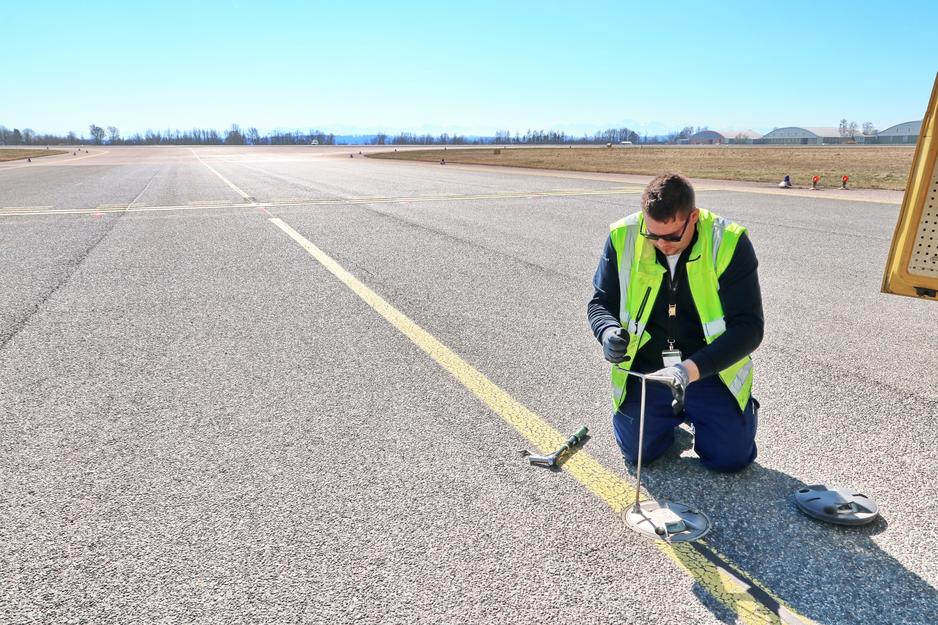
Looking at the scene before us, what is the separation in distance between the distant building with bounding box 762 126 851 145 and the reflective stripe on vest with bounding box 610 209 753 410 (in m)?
158

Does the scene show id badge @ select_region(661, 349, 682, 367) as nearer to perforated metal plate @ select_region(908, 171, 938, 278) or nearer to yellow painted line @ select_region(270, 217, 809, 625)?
yellow painted line @ select_region(270, 217, 809, 625)

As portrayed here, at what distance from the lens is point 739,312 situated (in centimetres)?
263

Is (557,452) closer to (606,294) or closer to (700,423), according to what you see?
(700,423)

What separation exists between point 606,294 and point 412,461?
48.4 inches

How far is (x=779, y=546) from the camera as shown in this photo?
2270 millimetres

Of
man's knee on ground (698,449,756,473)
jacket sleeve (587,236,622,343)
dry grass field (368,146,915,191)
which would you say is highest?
jacket sleeve (587,236,622,343)

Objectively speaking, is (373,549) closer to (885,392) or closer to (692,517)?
(692,517)

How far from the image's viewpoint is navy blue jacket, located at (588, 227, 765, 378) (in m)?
2.56

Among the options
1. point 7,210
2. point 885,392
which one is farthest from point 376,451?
point 7,210

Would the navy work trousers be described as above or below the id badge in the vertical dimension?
below

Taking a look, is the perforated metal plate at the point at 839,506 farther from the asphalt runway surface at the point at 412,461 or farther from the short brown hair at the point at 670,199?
the short brown hair at the point at 670,199

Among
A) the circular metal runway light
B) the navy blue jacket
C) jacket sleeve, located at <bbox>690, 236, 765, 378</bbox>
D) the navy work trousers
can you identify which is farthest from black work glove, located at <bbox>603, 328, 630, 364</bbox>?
the circular metal runway light

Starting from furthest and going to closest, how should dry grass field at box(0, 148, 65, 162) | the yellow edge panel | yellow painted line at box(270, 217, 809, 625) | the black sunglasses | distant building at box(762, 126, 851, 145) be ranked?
1. distant building at box(762, 126, 851, 145)
2. dry grass field at box(0, 148, 65, 162)
3. the black sunglasses
4. the yellow edge panel
5. yellow painted line at box(270, 217, 809, 625)

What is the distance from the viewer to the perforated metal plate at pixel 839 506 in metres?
2.37
